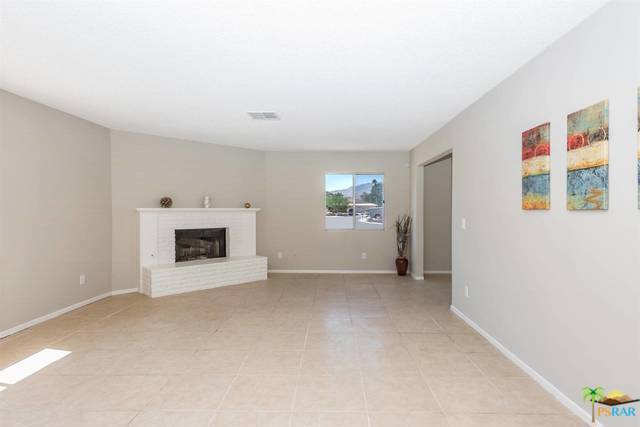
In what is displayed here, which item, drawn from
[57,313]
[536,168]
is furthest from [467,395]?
[57,313]

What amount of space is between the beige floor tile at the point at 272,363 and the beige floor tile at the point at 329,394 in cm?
22

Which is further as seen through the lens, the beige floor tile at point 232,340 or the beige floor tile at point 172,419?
the beige floor tile at point 232,340

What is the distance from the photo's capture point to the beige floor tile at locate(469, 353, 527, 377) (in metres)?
2.75

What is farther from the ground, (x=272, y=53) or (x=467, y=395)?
(x=272, y=53)

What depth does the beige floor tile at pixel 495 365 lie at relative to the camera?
2.75 meters

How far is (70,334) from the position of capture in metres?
3.60

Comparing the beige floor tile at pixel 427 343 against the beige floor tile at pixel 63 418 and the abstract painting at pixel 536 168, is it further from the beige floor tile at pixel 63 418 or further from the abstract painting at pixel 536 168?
the beige floor tile at pixel 63 418

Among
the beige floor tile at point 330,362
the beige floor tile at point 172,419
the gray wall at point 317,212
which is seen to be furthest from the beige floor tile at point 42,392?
the gray wall at point 317,212

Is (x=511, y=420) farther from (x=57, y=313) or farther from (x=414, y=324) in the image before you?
(x=57, y=313)

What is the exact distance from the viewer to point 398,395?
2.43m

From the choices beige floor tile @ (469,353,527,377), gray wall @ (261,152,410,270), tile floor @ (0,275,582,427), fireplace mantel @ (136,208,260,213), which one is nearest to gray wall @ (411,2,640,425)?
beige floor tile @ (469,353,527,377)

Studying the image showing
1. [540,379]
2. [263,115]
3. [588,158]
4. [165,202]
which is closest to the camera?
[588,158]

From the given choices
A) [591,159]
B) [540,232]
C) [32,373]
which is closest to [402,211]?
[540,232]

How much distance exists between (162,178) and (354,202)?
3738 mm
